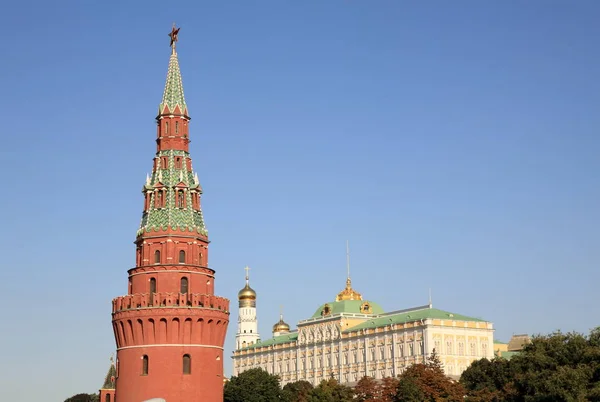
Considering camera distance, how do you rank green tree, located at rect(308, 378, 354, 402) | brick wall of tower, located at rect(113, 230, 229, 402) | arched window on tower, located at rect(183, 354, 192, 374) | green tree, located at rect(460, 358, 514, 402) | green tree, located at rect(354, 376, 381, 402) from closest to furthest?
1. brick wall of tower, located at rect(113, 230, 229, 402)
2. arched window on tower, located at rect(183, 354, 192, 374)
3. green tree, located at rect(460, 358, 514, 402)
4. green tree, located at rect(354, 376, 381, 402)
5. green tree, located at rect(308, 378, 354, 402)

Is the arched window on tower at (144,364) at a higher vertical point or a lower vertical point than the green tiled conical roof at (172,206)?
lower

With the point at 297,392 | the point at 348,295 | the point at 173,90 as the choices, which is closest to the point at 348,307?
the point at 348,295

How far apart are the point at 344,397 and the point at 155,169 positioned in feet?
123

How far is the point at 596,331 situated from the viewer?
9875 cm

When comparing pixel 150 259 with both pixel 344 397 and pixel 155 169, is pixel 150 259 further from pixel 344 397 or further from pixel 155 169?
pixel 344 397

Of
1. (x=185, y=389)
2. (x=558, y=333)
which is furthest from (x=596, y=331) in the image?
(x=185, y=389)

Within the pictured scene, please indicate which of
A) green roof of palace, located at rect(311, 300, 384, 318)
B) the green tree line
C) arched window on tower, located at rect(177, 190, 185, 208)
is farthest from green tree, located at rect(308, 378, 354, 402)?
green roof of palace, located at rect(311, 300, 384, 318)

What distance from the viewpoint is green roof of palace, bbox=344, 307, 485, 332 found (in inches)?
6284

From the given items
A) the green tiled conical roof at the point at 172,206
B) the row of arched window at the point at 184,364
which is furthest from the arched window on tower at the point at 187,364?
the green tiled conical roof at the point at 172,206

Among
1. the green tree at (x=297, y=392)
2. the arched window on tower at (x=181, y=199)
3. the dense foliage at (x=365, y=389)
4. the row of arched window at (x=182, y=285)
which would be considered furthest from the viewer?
the green tree at (x=297, y=392)

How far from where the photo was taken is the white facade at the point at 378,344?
156 meters

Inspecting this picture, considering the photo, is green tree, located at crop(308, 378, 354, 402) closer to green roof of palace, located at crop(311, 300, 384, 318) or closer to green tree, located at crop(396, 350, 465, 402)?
green tree, located at crop(396, 350, 465, 402)

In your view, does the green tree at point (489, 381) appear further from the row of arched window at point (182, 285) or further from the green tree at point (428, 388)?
the row of arched window at point (182, 285)

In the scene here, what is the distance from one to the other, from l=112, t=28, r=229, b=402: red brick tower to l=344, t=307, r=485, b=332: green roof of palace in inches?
2878
